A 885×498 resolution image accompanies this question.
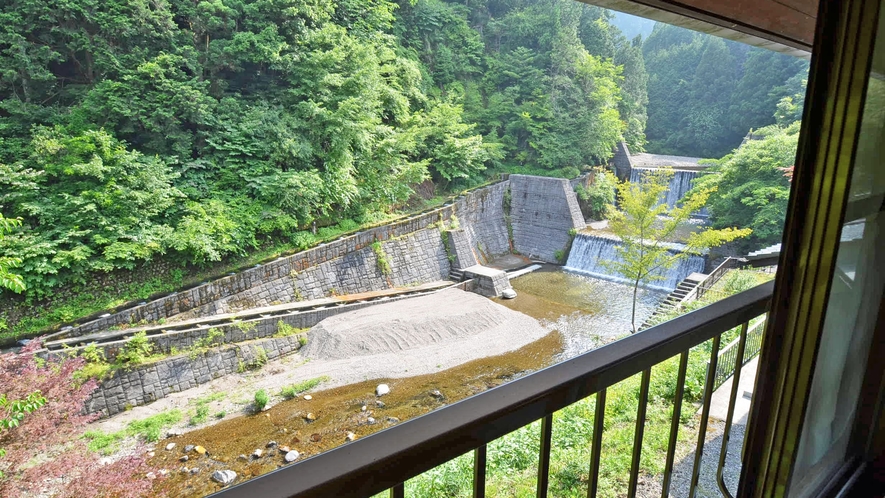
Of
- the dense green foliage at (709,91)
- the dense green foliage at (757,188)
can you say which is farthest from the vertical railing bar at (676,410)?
the dense green foliage at (709,91)

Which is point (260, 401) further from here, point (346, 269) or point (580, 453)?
point (580, 453)

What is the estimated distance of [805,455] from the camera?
0.66 meters

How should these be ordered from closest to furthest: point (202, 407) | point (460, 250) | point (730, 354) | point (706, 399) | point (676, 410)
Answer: point (676, 410) → point (706, 399) → point (730, 354) → point (202, 407) → point (460, 250)

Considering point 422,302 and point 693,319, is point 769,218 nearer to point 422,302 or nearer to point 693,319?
point 422,302

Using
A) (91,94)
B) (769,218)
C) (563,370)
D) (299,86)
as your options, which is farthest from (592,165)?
(563,370)

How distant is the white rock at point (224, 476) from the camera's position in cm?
480

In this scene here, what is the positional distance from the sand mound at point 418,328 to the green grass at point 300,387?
2.11 ft

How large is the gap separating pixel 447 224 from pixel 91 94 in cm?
742

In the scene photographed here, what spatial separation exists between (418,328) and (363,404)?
2.12 metres

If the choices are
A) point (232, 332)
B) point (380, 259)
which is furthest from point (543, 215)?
point (232, 332)

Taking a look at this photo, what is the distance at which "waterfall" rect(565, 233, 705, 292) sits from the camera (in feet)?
32.6

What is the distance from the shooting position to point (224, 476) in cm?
483

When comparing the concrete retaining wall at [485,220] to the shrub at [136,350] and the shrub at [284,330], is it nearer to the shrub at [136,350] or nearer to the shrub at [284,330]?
the shrub at [284,330]

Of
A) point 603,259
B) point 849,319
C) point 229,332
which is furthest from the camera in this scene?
point 603,259
